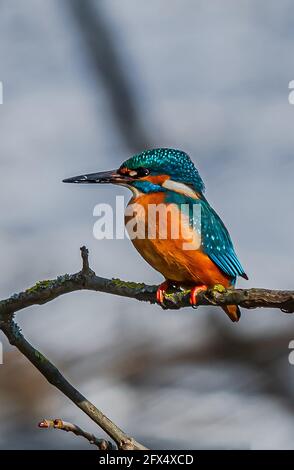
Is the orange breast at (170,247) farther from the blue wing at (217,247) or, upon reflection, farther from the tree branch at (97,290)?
the tree branch at (97,290)

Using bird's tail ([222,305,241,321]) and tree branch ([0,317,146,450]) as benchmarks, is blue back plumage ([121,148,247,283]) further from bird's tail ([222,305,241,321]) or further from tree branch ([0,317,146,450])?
tree branch ([0,317,146,450])

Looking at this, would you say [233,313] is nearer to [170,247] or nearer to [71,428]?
[170,247]

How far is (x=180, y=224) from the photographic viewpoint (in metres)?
2.87

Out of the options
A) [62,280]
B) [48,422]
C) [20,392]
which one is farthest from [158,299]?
[20,392]

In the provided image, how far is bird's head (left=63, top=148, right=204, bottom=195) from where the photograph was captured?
116 inches

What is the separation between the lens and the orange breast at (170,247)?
2785 mm

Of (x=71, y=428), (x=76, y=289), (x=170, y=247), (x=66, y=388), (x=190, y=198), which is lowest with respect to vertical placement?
(x=71, y=428)

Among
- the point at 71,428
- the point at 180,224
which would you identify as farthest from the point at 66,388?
the point at 180,224

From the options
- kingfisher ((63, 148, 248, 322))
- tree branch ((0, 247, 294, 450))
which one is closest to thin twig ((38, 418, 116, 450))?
tree branch ((0, 247, 294, 450))

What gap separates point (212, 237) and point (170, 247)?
0.20 meters

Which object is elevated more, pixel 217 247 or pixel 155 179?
pixel 155 179

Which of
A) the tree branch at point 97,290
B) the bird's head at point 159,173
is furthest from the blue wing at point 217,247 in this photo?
the tree branch at point 97,290

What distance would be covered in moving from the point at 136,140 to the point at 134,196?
0.23m

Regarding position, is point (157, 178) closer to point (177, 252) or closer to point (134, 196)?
point (134, 196)
